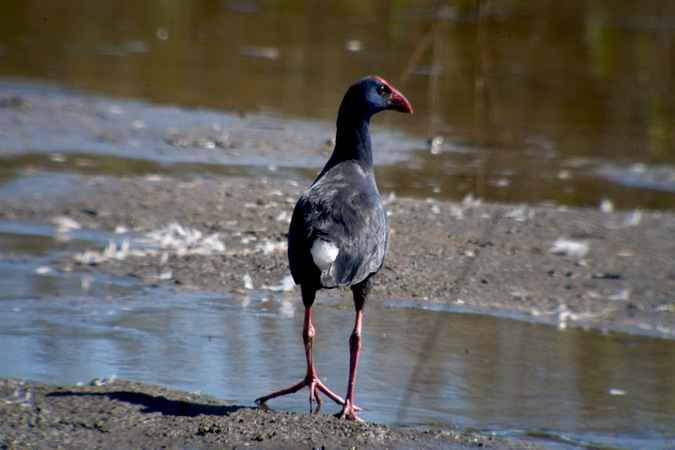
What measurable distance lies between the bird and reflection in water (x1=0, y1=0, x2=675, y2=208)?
2.73 m

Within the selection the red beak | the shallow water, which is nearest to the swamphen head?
the red beak

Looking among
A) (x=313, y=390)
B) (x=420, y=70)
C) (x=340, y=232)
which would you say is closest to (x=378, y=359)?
(x=313, y=390)

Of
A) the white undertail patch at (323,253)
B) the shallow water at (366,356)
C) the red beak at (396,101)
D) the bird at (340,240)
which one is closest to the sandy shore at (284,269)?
the shallow water at (366,356)

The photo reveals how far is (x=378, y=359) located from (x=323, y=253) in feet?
3.59

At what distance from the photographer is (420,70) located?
14453mm

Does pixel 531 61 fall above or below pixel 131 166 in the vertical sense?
above

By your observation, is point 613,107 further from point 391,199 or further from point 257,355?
point 257,355

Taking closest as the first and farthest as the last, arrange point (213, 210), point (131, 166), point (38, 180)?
point (213, 210) < point (38, 180) < point (131, 166)

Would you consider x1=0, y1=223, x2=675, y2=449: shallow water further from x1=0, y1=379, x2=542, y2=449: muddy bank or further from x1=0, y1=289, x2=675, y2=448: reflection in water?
x1=0, y1=379, x2=542, y2=449: muddy bank

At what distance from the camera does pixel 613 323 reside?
5613 millimetres

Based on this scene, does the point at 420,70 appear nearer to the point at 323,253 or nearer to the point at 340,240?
the point at 340,240

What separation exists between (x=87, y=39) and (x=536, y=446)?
13475 mm

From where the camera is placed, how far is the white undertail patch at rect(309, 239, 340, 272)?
399 centimetres

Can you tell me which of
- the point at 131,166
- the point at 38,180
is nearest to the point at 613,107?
the point at 131,166
